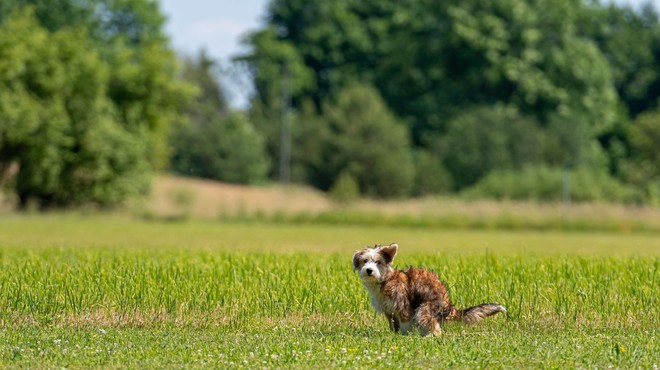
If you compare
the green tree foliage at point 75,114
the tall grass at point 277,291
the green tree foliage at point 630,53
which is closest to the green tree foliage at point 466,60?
the green tree foliage at point 630,53

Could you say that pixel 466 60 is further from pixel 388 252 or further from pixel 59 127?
pixel 388 252

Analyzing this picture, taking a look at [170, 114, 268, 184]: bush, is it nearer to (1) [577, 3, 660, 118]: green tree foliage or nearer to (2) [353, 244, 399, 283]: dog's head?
(1) [577, 3, 660, 118]: green tree foliage

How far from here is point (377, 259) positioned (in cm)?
1257

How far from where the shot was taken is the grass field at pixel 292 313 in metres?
11.8

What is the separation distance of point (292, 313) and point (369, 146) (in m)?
64.7

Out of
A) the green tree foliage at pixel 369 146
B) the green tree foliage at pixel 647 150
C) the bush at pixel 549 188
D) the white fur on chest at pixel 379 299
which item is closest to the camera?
the white fur on chest at pixel 379 299

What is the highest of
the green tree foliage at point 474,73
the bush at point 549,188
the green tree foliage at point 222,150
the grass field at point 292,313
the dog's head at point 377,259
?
the green tree foliage at point 474,73

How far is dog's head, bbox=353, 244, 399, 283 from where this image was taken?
41.0ft

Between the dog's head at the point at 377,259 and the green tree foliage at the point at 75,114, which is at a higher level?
the green tree foliage at the point at 75,114

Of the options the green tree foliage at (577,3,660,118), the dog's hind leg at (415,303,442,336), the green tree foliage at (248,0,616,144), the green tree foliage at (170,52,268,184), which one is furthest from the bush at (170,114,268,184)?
the dog's hind leg at (415,303,442,336)

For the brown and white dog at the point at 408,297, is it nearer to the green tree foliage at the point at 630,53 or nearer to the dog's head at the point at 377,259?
the dog's head at the point at 377,259

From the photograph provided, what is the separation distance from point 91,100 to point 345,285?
140 ft

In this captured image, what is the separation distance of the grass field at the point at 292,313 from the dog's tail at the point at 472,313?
22 centimetres

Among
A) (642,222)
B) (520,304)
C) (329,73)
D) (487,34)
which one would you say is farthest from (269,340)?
(329,73)
